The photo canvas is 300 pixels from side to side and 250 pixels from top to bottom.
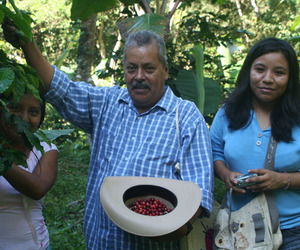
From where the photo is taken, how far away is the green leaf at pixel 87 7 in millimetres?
3078

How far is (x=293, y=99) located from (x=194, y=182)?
2.37 ft

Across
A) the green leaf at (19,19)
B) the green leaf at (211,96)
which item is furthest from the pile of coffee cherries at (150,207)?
Answer: the green leaf at (211,96)

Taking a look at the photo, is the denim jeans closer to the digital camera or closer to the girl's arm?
the digital camera

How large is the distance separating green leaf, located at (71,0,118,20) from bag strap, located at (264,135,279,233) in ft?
6.26

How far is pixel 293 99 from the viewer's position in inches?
77.7

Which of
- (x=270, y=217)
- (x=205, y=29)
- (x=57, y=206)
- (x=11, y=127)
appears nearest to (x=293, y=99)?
(x=270, y=217)

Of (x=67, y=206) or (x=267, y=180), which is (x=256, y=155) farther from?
(x=67, y=206)

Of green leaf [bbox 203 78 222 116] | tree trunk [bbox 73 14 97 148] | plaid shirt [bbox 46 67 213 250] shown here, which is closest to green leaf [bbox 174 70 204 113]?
green leaf [bbox 203 78 222 116]

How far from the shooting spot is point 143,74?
6.26ft

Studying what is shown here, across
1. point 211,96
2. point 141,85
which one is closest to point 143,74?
point 141,85

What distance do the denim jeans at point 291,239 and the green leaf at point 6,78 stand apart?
1.41 m

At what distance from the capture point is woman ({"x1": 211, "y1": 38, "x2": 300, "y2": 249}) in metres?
1.80

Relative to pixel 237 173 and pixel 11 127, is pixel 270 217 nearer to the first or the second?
pixel 237 173

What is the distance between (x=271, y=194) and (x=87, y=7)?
2.17 metres
